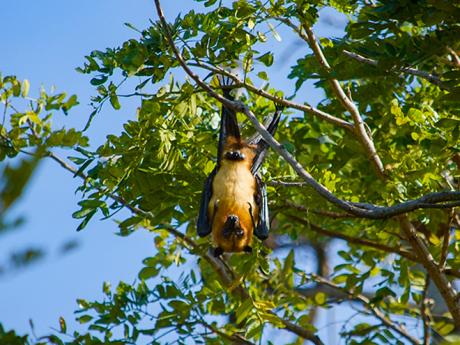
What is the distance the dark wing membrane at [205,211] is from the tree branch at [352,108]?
95 centimetres

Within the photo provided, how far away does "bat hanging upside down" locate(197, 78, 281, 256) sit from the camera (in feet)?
17.5

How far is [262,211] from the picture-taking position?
5.41 metres

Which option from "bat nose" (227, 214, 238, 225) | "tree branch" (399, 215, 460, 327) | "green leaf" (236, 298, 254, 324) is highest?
"bat nose" (227, 214, 238, 225)

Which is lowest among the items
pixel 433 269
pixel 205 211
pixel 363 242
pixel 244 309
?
pixel 244 309

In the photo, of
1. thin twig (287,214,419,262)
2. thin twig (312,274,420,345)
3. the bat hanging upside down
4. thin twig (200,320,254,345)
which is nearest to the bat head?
the bat hanging upside down

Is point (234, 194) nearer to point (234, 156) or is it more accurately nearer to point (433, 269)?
point (234, 156)

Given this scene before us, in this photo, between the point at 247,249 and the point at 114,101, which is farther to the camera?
the point at 247,249

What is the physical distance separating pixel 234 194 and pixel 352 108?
1258 millimetres

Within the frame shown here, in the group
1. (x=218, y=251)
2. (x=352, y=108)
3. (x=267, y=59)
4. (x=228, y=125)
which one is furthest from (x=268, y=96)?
(x=218, y=251)

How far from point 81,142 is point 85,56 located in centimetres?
55

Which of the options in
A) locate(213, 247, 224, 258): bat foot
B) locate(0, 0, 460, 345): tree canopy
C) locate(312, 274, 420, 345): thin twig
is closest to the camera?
locate(0, 0, 460, 345): tree canopy

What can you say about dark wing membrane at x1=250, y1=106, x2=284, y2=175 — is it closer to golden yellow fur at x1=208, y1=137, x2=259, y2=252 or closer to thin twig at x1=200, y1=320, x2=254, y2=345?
golden yellow fur at x1=208, y1=137, x2=259, y2=252

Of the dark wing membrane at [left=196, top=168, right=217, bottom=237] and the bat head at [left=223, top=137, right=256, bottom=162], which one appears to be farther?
the bat head at [left=223, top=137, right=256, bottom=162]

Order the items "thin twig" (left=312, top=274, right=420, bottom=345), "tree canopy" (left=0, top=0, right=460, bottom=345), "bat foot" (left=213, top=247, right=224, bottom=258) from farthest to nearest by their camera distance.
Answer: "thin twig" (left=312, top=274, right=420, bottom=345) → "bat foot" (left=213, top=247, right=224, bottom=258) → "tree canopy" (left=0, top=0, right=460, bottom=345)
